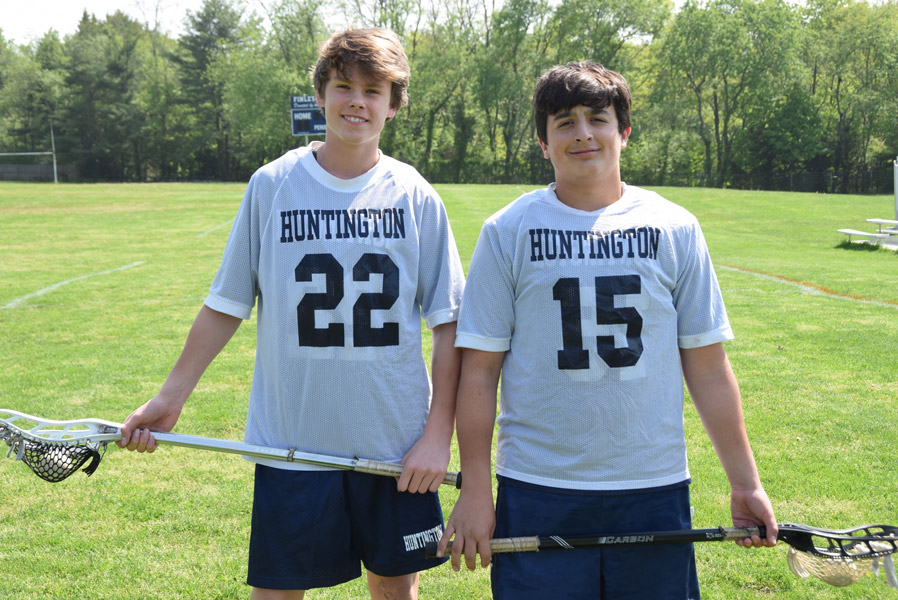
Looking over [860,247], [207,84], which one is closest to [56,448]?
[860,247]

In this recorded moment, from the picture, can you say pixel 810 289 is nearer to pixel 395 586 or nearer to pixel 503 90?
pixel 395 586

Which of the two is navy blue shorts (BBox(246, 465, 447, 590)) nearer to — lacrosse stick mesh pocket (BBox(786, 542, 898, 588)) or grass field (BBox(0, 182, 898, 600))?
lacrosse stick mesh pocket (BBox(786, 542, 898, 588))

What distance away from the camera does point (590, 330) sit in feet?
6.93

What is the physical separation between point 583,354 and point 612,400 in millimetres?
144

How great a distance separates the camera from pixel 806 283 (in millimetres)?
13156

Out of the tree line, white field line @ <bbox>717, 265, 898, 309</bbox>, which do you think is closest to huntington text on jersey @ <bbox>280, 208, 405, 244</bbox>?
white field line @ <bbox>717, 265, 898, 309</bbox>

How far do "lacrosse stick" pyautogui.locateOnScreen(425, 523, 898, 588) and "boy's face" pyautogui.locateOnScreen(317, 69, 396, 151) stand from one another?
119 centimetres

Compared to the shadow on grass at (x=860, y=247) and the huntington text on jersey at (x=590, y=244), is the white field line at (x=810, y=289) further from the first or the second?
the huntington text on jersey at (x=590, y=244)

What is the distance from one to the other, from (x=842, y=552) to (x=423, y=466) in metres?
1.24

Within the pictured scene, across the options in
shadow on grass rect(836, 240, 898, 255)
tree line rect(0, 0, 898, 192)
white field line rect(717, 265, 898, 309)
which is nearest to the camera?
white field line rect(717, 265, 898, 309)

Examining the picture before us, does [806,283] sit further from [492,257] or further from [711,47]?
[711,47]

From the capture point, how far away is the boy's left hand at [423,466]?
7.46ft

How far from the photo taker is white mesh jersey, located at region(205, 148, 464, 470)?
2305 mm

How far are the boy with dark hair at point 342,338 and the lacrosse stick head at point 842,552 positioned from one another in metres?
1.08
